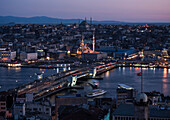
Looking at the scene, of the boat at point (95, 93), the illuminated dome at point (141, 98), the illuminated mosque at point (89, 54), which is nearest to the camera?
the illuminated dome at point (141, 98)

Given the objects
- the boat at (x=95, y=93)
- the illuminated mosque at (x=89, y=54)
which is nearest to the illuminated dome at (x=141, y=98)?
the boat at (x=95, y=93)

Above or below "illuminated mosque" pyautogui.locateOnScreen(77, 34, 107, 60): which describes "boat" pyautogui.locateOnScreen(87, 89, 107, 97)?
above

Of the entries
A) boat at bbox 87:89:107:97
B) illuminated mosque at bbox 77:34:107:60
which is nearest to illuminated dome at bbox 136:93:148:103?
boat at bbox 87:89:107:97

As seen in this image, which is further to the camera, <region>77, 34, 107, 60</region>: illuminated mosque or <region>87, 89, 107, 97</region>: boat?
<region>77, 34, 107, 60</region>: illuminated mosque

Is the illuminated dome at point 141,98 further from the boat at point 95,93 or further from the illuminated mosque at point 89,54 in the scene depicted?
the illuminated mosque at point 89,54

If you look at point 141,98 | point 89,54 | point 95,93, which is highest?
point 141,98

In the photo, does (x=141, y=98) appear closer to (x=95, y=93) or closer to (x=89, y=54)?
(x=95, y=93)

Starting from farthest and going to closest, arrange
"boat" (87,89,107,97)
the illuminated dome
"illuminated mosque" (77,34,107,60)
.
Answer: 1. "illuminated mosque" (77,34,107,60)
2. "boat" (87,89,107,97)
3. the illuminated dome

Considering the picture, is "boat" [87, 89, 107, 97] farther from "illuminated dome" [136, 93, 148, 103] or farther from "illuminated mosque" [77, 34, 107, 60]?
"illuminated mosque" [77, 34, 107, 60]

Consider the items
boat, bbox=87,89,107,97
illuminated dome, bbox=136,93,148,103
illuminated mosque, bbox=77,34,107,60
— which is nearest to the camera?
illuminated dome, bbox=136,93,148,103

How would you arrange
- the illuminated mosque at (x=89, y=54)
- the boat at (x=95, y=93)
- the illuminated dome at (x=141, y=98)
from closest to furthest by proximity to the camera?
the illuminated dome at (x=141, y=98) < the boat at (x=95, y=93) < the illuminated mosque at (x=89, y=54)

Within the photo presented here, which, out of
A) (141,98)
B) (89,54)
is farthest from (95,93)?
(89,54)

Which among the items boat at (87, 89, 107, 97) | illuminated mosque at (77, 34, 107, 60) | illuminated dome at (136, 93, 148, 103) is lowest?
illuminated mosque at (77, 34, 107, 60)
